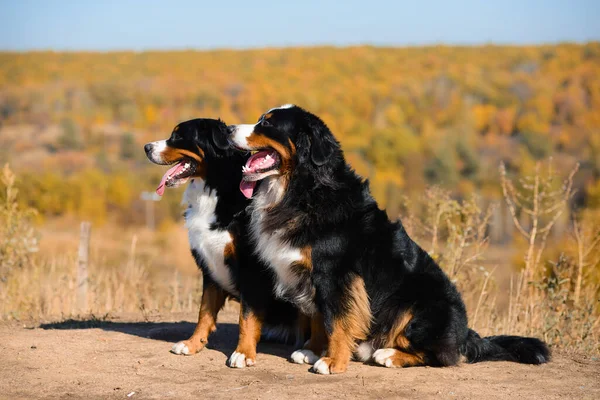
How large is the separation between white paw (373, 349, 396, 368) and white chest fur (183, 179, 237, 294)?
1341 mm

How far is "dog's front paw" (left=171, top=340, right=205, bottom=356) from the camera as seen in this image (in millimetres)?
6453

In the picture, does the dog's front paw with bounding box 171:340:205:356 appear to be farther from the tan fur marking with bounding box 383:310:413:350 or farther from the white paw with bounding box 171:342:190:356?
the tan fur marking with bounding box 383:310:413:350

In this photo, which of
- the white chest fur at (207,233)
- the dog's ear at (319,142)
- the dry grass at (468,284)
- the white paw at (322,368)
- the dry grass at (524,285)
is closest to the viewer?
the white paw at (322,368)

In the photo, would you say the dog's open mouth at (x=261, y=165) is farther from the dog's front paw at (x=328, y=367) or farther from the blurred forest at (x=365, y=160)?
the blurred forest at (x=365, y=160)

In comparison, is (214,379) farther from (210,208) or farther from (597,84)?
(597,84)

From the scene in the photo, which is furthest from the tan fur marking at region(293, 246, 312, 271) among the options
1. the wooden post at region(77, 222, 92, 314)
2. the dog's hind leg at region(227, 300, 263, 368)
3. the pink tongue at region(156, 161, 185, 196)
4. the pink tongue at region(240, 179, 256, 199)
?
the wooden post at region(77, 222, 92, 314)

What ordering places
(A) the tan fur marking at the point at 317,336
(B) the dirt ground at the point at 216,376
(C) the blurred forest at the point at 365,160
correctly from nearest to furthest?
1. (B) the dirt ground at the point at 216,376
2. (A) the tan fur marking at the point at 317,336
3. (C) the blurred forest at the point at 365,160

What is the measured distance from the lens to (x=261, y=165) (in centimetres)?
605

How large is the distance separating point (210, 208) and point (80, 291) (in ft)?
14.1

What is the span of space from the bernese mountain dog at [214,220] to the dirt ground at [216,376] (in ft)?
1.22

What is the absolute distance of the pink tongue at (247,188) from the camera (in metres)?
6.33

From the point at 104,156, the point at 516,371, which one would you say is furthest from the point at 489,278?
the point at 104,156

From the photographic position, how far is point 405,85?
6688cm

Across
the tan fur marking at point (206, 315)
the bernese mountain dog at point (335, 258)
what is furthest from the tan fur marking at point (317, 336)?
the tan fur marking at point (206, 315)
